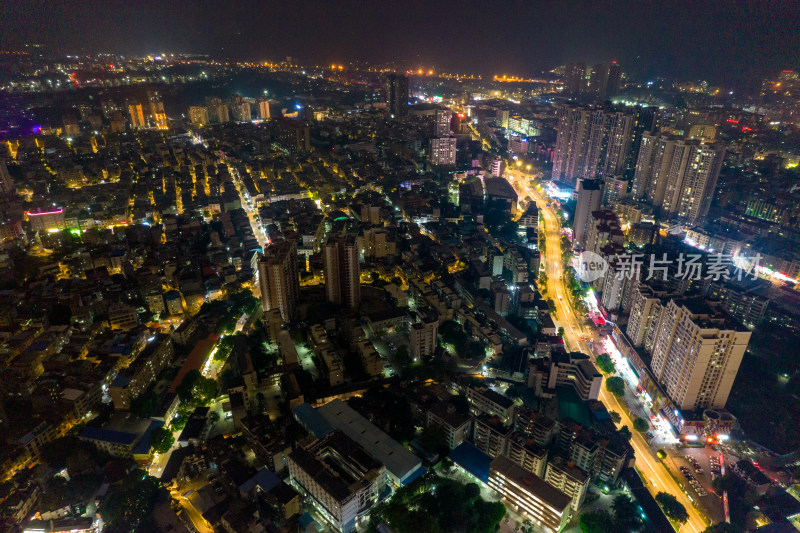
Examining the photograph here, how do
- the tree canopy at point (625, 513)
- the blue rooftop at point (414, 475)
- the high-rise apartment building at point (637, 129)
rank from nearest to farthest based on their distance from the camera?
the tree canopy at point (625, 513), the blue rooftop at point (414, 475), the high-rise apartment building at point (637, 129)

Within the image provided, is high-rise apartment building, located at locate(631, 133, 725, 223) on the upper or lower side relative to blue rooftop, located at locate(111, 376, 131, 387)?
upper

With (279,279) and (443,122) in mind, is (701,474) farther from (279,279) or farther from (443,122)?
(443,122)

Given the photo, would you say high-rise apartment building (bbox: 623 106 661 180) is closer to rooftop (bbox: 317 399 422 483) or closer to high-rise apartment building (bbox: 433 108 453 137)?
high-rise apartment building (bbox: 433 108 453 137)

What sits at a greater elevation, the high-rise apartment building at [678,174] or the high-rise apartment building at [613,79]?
the high-rise apartment building at [613,79]

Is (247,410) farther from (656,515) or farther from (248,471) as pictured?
(656,515)

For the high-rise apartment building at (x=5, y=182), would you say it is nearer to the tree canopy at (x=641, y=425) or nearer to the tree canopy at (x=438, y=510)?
the tree canopy at (x=438, y=510)

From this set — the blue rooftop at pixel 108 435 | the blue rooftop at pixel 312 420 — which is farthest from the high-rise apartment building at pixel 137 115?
the blue rooftop at pixel 312 420

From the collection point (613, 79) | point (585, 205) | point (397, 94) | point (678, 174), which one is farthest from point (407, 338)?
point (613, 79)

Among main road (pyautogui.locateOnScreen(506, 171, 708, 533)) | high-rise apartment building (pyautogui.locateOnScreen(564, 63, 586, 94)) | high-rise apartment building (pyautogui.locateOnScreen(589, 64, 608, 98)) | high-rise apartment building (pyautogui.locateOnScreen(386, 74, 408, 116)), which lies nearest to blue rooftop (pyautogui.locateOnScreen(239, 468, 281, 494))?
main road (pyautogui.locateOnScreen(506, 171, 708, 533))
